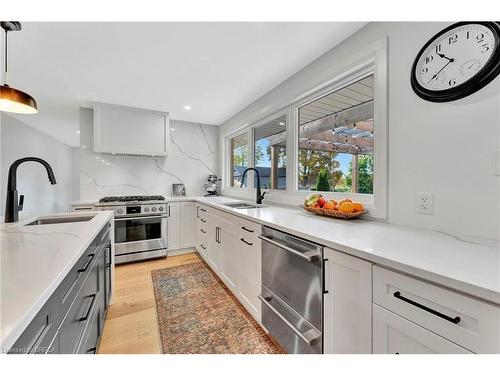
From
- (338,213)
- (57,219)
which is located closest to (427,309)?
(338,213)

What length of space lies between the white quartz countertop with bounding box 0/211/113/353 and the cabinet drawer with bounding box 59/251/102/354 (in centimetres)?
22

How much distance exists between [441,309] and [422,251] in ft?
0.79

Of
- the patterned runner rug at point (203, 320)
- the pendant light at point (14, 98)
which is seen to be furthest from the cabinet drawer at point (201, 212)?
the pendant light at point (14, 98)

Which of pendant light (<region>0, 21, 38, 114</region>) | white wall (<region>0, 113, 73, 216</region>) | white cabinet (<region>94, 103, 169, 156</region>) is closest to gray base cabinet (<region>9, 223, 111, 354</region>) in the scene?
pendant light (<region>0, 21, 38, 114</region>)

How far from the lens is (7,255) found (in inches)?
31.9

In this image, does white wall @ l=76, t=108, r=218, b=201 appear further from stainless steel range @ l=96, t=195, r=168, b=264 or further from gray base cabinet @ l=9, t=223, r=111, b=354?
gray base cabinet @ l=9, t=223, r=111, b=354

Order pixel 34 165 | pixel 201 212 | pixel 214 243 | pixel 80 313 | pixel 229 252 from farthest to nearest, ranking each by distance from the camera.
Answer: pixel 34 165 < pixel 201 212 < pixel 214 243 < pixel 229 252 < pixel 80 313

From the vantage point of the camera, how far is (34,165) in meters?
4.50

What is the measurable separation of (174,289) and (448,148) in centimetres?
250

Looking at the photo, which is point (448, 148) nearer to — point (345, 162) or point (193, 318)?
point (345, 162)

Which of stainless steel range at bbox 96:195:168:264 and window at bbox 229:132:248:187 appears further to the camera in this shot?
window at bbox 229:132:248:187

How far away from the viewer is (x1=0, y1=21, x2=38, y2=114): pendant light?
4.07 ft

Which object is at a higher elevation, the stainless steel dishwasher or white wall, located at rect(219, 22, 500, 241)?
white wall, located at rect(219, 22, 500, 241)

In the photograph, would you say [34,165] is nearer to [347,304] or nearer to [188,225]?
[188,225]
